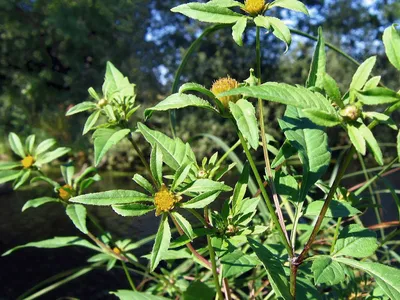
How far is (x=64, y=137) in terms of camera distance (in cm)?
568

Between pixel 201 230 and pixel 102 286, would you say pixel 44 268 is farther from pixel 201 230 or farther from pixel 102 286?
pixel 201 230

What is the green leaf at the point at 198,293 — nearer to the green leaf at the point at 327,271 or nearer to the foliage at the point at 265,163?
the foliage at the point at 265,163

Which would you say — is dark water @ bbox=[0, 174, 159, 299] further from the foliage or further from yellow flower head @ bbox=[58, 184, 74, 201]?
the foliage

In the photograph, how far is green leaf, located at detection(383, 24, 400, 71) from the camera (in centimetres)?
24

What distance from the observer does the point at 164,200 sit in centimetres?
28

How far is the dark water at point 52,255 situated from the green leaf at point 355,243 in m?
0.47

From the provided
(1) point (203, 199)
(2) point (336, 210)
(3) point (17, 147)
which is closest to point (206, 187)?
(1) point (203, 199)

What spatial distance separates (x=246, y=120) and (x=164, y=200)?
0.08m

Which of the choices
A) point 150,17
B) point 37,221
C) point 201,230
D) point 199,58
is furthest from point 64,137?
point 201,230

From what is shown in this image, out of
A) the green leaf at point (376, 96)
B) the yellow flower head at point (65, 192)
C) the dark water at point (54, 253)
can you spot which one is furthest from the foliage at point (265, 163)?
the dark water at point (54, 253)

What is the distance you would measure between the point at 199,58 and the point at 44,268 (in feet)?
16.4

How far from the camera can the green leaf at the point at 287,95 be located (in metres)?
0.21

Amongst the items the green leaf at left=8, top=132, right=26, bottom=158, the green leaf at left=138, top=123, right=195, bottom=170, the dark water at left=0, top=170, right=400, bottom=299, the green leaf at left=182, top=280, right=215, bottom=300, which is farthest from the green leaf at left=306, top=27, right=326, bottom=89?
the dark water at left=0, top=170, right=400, bottom=299

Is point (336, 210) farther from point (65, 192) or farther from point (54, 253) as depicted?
point (54, 253)
